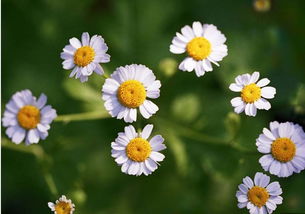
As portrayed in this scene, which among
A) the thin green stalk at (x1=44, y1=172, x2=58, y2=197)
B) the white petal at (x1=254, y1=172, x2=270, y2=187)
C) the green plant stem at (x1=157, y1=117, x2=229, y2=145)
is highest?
the green plant stem at (x1=157, y1=117, x2=229, y2=145)

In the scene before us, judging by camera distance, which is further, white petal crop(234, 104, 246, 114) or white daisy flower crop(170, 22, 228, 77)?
white daisy flower crop(170, 22, 228, 77)

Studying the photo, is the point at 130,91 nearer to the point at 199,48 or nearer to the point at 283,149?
the point at 199,48

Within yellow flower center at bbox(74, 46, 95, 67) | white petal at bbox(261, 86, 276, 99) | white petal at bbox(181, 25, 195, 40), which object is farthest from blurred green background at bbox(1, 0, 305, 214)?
yellow flower center at bbox(74, 46, 95, 67)

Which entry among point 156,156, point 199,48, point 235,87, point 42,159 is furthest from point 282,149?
point 42,159

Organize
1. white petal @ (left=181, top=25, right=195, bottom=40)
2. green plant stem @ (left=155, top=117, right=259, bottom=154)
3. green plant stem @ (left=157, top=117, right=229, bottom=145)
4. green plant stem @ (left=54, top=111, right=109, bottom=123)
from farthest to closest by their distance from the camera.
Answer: green plant stem @ (left=157, top=117, right=229, bottom=145) → green plant stem @ (left=155, top=117, right=259, bottom=154) → green plant stem @ (left=54, top=111, right=109, bottom=123) → white petal @ (left=181, top=25, right=195, bottom=40)

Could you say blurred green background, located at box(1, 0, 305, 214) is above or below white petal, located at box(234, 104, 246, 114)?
above

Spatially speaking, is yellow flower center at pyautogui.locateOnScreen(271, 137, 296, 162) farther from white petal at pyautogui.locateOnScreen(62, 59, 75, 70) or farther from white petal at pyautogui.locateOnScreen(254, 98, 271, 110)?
white petal at pyautogui.locateOnScreen(62, 59, 75, 70)

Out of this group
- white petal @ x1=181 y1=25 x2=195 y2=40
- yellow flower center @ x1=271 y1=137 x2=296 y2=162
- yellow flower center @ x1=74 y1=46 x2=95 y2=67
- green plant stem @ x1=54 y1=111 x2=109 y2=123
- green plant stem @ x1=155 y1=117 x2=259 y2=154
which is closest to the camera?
yellow flower center @ x1=271 y1=137 x2=296 y2=162

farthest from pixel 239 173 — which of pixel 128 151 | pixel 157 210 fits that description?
pixel 128 151
